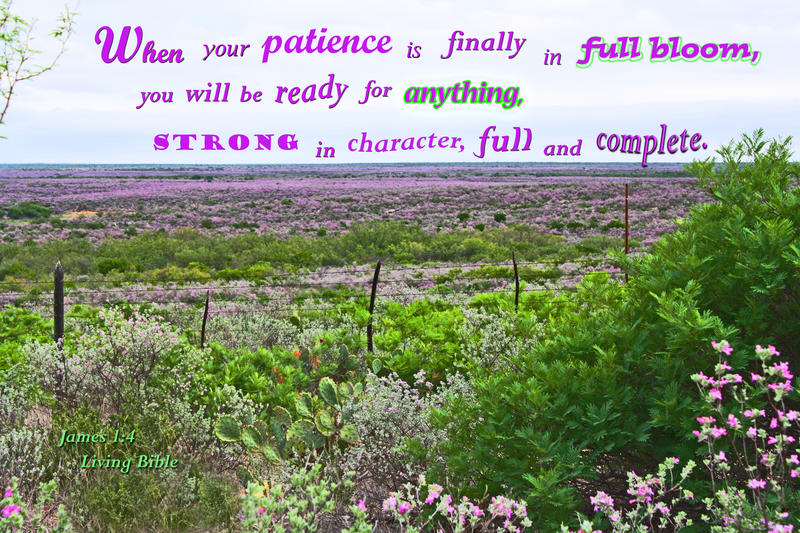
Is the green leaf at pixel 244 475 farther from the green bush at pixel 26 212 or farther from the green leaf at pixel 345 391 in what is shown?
the green bush at pixel 26 212

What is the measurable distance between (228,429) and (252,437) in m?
0.26

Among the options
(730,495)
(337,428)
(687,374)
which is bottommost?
(337,428)

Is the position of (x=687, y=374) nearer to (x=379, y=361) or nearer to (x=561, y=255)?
(x=379, y=361)

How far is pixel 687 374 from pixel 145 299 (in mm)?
12156

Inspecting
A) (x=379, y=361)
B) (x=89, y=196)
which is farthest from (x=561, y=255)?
(x=89, y=196)

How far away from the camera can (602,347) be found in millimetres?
3219

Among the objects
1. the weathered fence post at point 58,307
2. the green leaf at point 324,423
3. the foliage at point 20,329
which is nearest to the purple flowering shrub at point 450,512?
the green leaf at point 324,423

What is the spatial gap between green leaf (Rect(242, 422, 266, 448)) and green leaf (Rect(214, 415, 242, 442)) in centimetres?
16

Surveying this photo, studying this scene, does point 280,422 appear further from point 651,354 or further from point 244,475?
point 651,354

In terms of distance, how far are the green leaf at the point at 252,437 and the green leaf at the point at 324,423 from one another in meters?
0.38

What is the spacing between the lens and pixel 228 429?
4.48m

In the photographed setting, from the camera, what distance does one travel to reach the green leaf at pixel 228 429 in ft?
14.6

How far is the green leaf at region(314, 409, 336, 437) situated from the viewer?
4402mm

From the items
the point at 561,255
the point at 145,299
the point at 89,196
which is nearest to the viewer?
the point at 145,299
